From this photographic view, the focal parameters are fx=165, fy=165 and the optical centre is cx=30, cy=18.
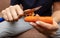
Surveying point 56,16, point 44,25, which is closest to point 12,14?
Answer: point 44,25

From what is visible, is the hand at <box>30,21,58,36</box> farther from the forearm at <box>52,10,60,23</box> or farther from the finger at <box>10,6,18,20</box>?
the forearm at <box>52,10,60,23</box>

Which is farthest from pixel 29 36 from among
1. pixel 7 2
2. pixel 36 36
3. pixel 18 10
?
pixel 7 2

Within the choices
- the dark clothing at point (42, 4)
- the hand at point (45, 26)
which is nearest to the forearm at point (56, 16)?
the dark clothing at point (42, 4)

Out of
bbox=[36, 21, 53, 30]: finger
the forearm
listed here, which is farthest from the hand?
the forearm

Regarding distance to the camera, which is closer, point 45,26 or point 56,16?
point 45,26

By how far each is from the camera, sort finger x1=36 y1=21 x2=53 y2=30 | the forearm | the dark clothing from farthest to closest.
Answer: the dark clothing → the forearm → finger x1=36 y1=21 x2=53 y2=30

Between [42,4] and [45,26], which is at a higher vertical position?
[42,4]

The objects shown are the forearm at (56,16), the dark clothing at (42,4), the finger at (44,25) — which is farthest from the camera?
the dark clothing at (42,4)

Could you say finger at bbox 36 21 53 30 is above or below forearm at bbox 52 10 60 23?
below

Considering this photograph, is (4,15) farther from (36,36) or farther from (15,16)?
(36,36)

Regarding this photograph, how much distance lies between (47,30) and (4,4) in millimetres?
908

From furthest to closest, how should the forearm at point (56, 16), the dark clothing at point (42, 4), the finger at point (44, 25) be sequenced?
the dark clothing at point (42, 4) < the forearm at point (56, 16) < the finger at point (44, 25)

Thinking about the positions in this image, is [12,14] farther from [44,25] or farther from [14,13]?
[44,25]

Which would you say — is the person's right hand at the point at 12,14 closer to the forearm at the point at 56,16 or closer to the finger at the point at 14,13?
the finger at the point at 14,13
